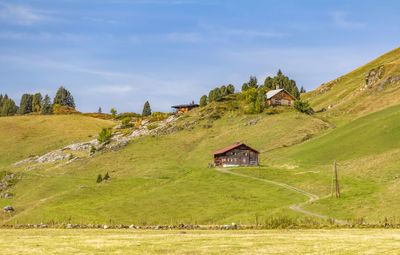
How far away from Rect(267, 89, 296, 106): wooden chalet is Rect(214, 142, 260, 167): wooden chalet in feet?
223

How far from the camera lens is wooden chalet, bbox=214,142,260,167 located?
127m

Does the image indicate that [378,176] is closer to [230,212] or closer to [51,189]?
[230,212]

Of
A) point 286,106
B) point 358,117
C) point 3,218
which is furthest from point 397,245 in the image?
point 286,106

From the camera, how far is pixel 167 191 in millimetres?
91062

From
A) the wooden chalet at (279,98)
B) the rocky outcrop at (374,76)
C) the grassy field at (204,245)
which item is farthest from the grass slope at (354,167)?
→ the wooden chalet at (279,98)

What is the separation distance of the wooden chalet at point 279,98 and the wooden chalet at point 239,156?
6805cm

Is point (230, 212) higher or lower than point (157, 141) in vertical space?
lower

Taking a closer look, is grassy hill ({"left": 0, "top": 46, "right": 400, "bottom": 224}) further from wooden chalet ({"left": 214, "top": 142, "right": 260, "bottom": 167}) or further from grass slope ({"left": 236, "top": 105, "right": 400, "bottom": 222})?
wooden chalet ({"left": 214, "top": 142, "right": 260, "bottom": 167})

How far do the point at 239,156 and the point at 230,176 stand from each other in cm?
2593

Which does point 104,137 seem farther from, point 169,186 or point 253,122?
point 169,186

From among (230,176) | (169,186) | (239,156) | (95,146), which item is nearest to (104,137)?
(95,146)

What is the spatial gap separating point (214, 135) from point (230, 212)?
300 feet

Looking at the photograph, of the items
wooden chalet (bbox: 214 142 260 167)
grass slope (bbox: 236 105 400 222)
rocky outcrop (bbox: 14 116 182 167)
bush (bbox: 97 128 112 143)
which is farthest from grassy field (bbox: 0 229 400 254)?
bush (bbox: 97 128 112 143)

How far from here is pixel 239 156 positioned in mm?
127875
